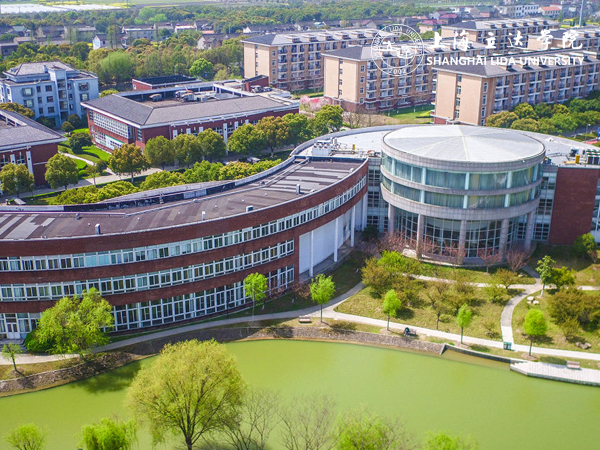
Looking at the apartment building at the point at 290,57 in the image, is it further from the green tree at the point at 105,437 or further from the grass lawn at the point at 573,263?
the green tree at the point at 105,437

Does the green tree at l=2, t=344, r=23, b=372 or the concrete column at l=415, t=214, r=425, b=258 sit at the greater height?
the concrete column at l=415, t=214, r=425, b=258

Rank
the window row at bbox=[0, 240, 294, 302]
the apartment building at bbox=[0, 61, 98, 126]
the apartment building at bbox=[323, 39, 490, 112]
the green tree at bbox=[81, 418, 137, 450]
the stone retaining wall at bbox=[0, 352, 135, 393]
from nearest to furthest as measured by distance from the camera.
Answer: the green tree at bbox=[81, 418, 137, 450] < the stone retaining wall at bbox=[0, 352, 135, 393] < the window row at bbox=[0, 240, 294, 302] < the apartment building at bbox=[0, 61, 98, 126] < the apartment building at bbox=[323, 39, 490, 112]

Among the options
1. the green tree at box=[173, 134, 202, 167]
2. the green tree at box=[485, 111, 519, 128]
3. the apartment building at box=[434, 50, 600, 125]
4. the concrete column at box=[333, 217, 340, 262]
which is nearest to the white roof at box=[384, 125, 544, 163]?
the concrete column at box=[333, 217, 340, 262]

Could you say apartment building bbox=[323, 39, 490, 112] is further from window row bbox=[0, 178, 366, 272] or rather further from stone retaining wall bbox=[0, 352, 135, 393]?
stone retaining wall bbox=[0, 352, 135, 393]

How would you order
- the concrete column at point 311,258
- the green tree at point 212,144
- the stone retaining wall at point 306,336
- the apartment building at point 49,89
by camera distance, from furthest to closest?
the apartment building at point 49,89
the green tree at point 212,144
the concrete column at point 311,258
the stone retaining wall at point 306,336

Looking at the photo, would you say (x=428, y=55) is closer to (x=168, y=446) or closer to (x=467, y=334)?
(x=467, y=334)

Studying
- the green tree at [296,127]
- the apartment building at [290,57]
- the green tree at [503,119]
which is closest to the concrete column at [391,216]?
the green tree at [296,127]

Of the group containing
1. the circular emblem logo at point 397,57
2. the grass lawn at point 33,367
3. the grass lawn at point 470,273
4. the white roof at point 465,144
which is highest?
the circular emblem logo at point 397,57
